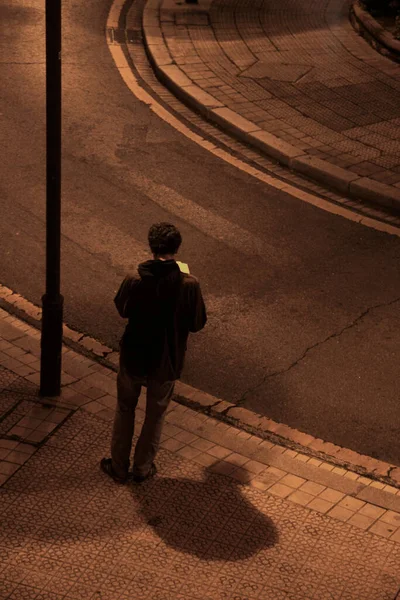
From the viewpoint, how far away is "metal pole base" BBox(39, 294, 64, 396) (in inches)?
314

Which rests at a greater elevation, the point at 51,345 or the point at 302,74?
the point at 302,74

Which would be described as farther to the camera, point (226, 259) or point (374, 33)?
point (374, 33)

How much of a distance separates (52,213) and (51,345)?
1005mm

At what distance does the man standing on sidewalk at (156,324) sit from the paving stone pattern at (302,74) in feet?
19.8

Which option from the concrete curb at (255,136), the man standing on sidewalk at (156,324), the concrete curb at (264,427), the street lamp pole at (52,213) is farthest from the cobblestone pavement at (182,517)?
the concrete curb at (255,136)

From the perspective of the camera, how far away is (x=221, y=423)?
318 inches

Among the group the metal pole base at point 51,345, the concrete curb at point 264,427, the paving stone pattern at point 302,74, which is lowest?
the concrete curb at point 264,427

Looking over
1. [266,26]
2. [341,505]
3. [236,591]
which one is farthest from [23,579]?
[266,26]

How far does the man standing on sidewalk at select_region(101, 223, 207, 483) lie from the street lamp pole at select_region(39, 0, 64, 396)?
1.15 meters

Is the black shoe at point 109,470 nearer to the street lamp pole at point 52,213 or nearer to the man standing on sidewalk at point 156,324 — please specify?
the man standing on sidewalk at point 156,324

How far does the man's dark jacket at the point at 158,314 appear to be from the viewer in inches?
263

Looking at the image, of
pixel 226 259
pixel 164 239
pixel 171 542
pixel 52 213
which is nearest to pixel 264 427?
pixel 171 542

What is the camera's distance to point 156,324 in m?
6.76

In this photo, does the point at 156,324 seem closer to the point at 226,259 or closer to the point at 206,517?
the point at 206,517
